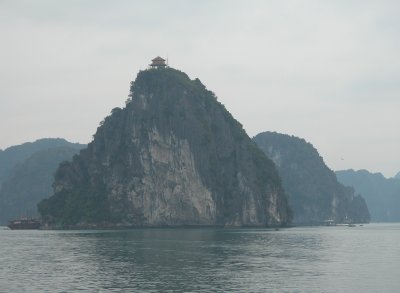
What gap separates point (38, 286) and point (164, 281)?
1222 centimetres

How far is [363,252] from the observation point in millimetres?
103188

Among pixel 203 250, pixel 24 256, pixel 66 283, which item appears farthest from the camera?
pixel 203 250

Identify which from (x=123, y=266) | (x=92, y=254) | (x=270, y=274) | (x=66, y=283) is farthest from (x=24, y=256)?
(x=270, y=274)

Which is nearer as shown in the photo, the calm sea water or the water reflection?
the calm sea water

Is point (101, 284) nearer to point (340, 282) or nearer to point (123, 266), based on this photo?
point (123, 266)

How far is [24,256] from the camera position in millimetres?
92312

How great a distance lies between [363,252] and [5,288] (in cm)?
6556

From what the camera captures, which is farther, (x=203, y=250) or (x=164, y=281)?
(x=203, y=250)

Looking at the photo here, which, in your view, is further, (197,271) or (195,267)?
(195,267)

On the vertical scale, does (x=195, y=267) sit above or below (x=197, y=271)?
above

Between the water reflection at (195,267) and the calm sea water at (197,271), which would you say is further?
the water reflection at (195,267)

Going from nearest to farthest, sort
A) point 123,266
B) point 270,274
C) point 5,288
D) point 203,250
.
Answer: point 5,288
point 270,274
point 123,266
point 203,250

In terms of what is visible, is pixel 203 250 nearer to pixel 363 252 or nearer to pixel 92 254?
pixel 92 254

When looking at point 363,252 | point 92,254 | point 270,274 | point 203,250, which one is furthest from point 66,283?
point 363,252
